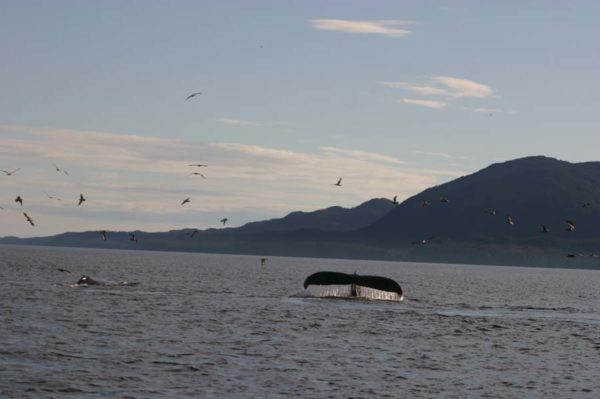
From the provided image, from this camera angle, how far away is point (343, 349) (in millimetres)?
55312

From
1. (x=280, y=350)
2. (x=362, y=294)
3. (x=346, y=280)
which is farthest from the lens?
(x=362, y=294)

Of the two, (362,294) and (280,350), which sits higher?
(362,294)

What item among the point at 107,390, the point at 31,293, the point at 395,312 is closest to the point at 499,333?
the point at 395,312

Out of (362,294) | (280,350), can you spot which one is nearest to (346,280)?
(362,294)

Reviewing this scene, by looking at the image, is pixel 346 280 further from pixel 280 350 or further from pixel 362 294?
pixel 280 350

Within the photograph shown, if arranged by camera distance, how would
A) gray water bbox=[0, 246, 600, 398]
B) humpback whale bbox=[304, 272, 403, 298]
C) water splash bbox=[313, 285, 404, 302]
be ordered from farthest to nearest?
water splash bbox=[313, 285, 404, 302], humpback whale bbox=[304, 272, 403, 298], gray water bbox=[0, 246, 600, 398]

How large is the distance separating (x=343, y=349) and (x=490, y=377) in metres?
10.4

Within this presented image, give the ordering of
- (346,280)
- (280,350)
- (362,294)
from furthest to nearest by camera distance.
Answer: (362,294)
(346,280)
(280,350)

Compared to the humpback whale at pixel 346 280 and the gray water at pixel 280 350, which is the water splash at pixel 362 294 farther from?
the gray water at pixel 280 350

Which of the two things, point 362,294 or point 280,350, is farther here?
point 362,294

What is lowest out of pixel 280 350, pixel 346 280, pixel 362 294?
pixel 280 350

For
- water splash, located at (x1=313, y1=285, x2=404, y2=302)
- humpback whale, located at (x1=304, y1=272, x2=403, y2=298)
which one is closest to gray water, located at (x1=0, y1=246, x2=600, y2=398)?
humpback whale, located at (x1=304, y1=272, x2=403, y2=298)

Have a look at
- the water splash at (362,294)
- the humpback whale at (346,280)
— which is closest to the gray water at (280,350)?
the humpback whale at (346,280)

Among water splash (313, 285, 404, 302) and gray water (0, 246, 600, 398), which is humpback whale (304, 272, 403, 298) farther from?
water splash (313, 285, 404, 302)
